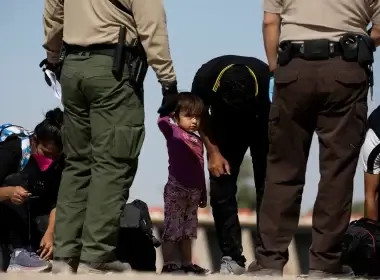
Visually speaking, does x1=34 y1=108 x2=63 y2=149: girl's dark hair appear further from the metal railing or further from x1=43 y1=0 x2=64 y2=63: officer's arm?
the metal railing

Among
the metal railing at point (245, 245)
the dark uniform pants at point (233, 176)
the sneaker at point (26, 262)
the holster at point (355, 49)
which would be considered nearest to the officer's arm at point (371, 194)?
the metal railing at point (245, 245)

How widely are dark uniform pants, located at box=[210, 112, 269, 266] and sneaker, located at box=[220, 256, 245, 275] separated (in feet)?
0.09

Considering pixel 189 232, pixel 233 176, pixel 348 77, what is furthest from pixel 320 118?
pixel 189 232

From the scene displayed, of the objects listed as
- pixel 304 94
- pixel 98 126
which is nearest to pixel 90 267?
pixel 98 126

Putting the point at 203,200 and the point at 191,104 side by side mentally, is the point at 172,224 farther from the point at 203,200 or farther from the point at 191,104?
the point at 191,104

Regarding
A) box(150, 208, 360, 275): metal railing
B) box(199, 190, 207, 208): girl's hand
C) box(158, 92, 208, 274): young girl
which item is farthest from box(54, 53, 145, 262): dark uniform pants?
box(150, 208, 360, 275): metal railing

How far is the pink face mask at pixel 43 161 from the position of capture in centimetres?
574

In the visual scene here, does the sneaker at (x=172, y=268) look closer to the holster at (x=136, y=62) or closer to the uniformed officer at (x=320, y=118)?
the uniformed officer at (x=320, y=118)

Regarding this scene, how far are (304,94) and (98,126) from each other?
105cm

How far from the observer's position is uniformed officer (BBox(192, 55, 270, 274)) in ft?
18.6

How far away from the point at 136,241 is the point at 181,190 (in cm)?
43

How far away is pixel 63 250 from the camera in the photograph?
493 cm

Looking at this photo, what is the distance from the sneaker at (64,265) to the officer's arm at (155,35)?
1.04 metres

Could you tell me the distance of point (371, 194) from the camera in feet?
21.1
